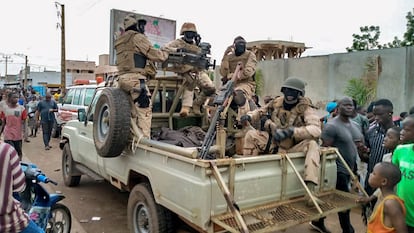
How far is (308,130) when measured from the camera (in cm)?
345

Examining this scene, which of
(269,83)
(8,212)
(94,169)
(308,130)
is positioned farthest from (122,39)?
(269,83)

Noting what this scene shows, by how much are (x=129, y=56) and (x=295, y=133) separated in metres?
2.28

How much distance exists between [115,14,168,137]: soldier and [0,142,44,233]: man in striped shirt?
206cm

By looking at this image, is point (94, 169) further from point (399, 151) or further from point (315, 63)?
point (315, 63)

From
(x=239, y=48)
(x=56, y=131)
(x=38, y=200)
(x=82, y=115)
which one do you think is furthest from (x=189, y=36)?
(x=56, y=131)

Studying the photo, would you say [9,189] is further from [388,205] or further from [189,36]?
[189,36]

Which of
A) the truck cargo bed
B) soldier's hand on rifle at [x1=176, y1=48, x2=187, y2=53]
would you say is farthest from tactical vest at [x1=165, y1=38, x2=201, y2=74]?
the truck cargo bed

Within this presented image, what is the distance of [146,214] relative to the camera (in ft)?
11.7

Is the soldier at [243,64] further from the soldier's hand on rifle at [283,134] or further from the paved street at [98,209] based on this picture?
the paved street at [98,209]

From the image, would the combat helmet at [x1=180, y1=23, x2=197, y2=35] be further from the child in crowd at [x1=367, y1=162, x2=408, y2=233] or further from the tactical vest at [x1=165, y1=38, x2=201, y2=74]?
the child in crowd at [x1=367, y1=162, x2=408, y2=233]

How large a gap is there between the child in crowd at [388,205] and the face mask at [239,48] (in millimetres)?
2983

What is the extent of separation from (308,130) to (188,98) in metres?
2.16

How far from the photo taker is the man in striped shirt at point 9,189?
6.74 ft

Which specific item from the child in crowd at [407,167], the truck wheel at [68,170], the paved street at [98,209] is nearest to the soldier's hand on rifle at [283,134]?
the child in crowd at [407,167]
